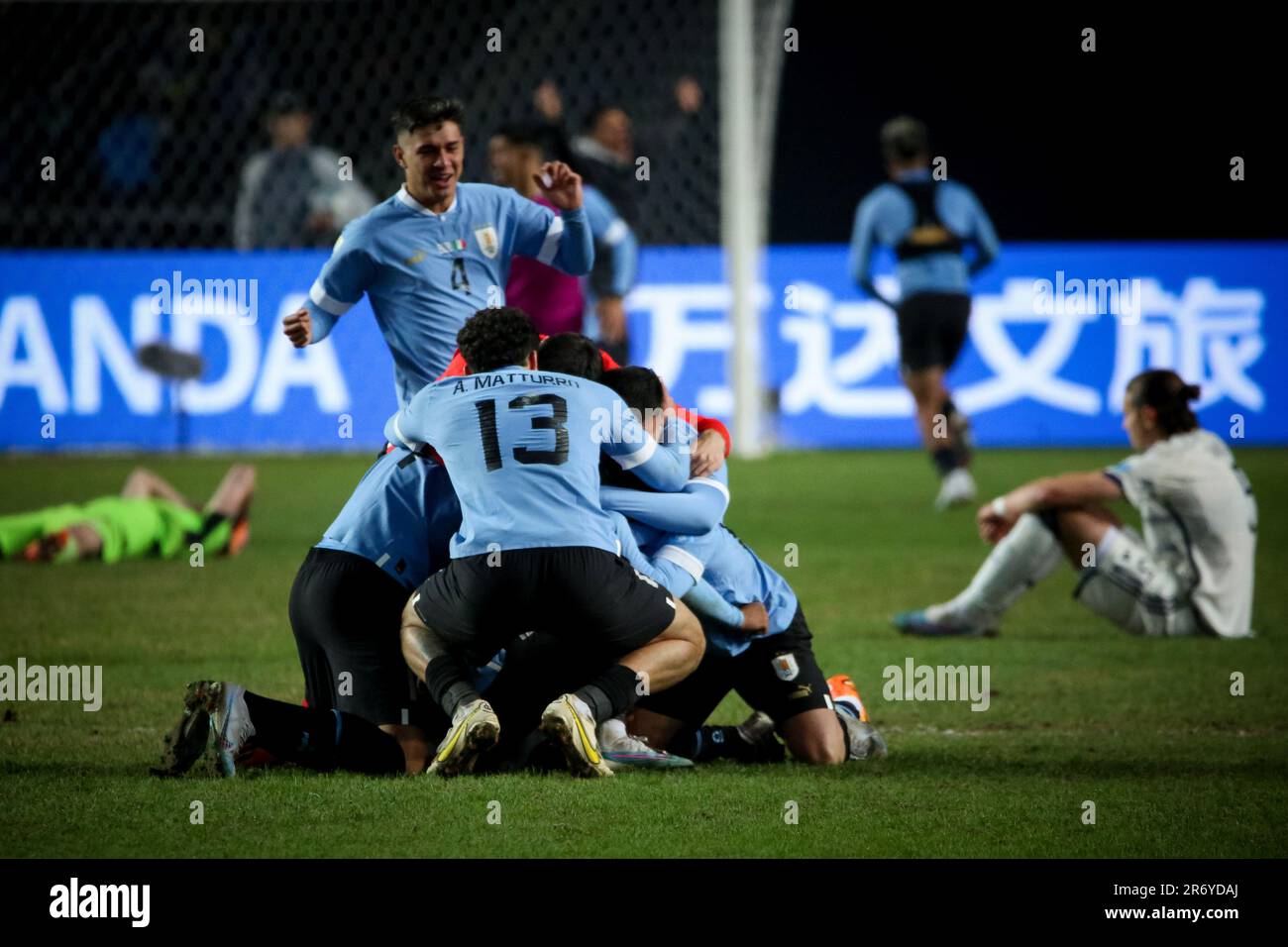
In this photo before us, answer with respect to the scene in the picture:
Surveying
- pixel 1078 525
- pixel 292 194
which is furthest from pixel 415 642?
pixel 292 194

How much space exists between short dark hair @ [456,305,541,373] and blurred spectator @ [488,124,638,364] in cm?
255

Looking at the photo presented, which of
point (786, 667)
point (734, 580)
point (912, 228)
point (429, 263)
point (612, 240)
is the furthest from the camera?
point (912, 228)

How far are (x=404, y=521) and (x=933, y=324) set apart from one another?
7.57m

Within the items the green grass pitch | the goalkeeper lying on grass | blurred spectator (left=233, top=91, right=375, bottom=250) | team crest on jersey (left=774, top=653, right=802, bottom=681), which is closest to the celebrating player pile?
team crest on jersey (left=774, top=653, right=802, bottom=681)

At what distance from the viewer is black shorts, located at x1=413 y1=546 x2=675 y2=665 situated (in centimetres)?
495

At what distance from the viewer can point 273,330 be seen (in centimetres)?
1435

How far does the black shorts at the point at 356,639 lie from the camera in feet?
17.3

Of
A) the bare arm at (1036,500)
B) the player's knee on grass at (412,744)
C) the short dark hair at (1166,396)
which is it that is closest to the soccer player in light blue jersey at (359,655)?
the player's knee on grass at (412,744)

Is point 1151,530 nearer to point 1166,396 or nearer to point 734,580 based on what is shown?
point 1166,396

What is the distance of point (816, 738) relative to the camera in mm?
5363

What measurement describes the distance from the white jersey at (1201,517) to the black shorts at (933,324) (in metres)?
5.05

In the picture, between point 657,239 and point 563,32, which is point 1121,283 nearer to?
point 657,239

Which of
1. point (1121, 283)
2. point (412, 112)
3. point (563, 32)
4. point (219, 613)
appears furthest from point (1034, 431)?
point (412, 112)

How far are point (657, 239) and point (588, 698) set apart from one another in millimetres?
10960
